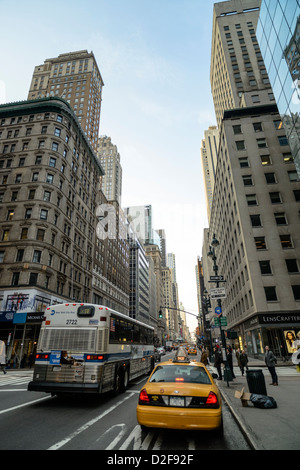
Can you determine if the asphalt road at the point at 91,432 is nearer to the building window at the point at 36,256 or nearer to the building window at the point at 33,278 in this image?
the building window at the point at 33,278

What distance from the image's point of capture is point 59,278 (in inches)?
1455

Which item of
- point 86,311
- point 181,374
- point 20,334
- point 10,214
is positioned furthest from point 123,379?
point 10,214

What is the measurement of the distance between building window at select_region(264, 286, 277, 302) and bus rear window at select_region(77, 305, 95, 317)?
90.5ft

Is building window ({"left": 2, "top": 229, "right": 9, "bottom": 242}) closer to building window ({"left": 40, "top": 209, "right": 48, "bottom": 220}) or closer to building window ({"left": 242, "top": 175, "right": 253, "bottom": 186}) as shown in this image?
building window ({"left": 40, "top": 209, "right": 48, "bottom": 220})

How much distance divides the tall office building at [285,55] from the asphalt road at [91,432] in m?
22.8

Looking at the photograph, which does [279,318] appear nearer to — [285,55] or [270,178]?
[270,178]

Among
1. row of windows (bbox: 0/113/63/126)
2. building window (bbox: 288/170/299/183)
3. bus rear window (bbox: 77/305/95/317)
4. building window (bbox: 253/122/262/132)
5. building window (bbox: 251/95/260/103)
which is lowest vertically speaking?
bus rear window (bbox: 77/305/95/317)

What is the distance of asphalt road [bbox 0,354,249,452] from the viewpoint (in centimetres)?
513

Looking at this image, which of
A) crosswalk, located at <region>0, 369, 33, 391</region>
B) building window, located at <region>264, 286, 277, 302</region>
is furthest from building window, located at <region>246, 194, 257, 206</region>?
crosswalk, located at <region>0, 369, 33, 391</region>

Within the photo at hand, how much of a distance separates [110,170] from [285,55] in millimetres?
110665

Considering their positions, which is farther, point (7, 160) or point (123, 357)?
point (7, 160)
